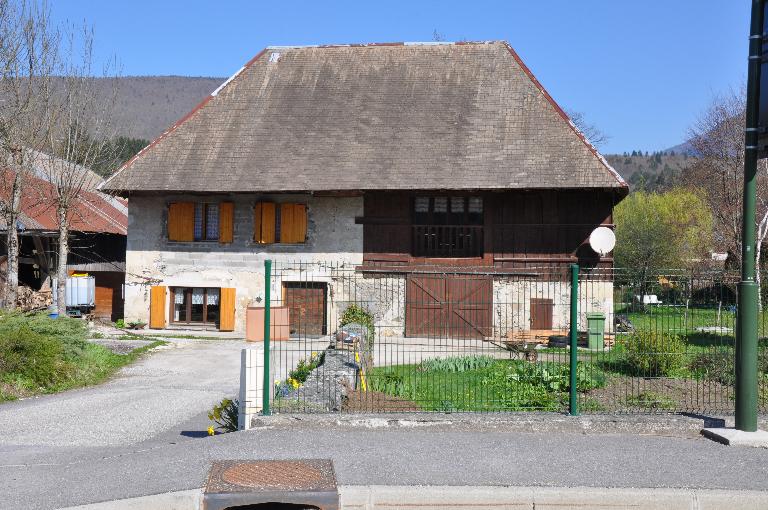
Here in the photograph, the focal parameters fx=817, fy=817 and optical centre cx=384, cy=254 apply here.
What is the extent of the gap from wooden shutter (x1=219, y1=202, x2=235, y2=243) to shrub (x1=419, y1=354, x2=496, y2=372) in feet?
46.4

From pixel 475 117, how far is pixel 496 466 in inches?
695

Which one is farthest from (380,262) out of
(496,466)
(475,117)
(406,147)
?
(496,466)

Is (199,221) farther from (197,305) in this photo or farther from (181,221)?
(197,305)

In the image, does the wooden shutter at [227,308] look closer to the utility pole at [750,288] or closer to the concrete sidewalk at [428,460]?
the concrete sidewalk at [428,460]

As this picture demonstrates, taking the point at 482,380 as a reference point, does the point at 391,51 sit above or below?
above

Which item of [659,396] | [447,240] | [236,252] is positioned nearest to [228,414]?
[659,396]

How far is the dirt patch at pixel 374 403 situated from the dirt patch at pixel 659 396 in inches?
89.0

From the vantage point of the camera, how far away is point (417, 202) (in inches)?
915

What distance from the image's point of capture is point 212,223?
24.3 m

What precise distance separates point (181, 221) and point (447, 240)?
7.87 metres

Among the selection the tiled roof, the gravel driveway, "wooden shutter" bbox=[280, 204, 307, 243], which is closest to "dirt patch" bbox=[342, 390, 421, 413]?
the gravel driveway

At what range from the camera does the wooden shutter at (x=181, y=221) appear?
2408 cm

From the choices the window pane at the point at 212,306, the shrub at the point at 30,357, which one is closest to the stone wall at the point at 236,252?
the window pane at the point at 212,306

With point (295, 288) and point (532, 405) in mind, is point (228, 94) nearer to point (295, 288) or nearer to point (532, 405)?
point (295, 288)
